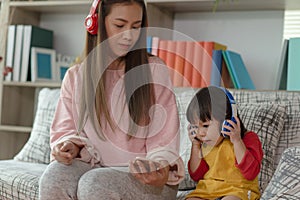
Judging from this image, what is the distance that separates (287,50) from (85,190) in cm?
124

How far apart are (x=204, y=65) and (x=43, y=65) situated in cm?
96

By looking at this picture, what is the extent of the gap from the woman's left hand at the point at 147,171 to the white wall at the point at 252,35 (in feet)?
4.02

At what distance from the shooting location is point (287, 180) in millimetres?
1613

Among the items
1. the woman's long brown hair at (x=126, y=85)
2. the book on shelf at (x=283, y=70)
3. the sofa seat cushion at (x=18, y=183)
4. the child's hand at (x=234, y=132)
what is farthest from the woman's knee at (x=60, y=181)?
the book on shelf at (x=283, y=70)

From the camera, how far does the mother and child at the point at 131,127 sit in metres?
1.73

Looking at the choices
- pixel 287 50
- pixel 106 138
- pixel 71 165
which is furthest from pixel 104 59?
pixel 287 50

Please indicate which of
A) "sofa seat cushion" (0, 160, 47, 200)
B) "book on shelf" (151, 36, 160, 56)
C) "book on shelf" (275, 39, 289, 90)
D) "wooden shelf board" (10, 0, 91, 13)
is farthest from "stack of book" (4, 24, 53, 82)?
"book on shelf" (275, 39, 289, 90)

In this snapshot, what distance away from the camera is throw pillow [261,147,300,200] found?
1577mm

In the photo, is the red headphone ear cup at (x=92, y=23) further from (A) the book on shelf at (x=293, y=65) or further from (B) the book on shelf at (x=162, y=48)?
(A) the book on shelf at (x=293, y=65)

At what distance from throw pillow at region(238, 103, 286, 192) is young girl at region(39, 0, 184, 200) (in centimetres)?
38

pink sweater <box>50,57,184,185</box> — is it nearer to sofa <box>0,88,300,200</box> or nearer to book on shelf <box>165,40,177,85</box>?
sofa <box>0,88,300,200</box>

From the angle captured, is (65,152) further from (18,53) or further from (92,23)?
(18,53)

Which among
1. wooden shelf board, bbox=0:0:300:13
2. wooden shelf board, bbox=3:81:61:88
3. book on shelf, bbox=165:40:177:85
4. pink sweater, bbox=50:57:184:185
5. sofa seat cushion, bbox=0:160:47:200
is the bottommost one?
sofa seat cushion, bbox=0:160:47:200

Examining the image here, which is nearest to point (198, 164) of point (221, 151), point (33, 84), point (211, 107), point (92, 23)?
point (221, 151)
